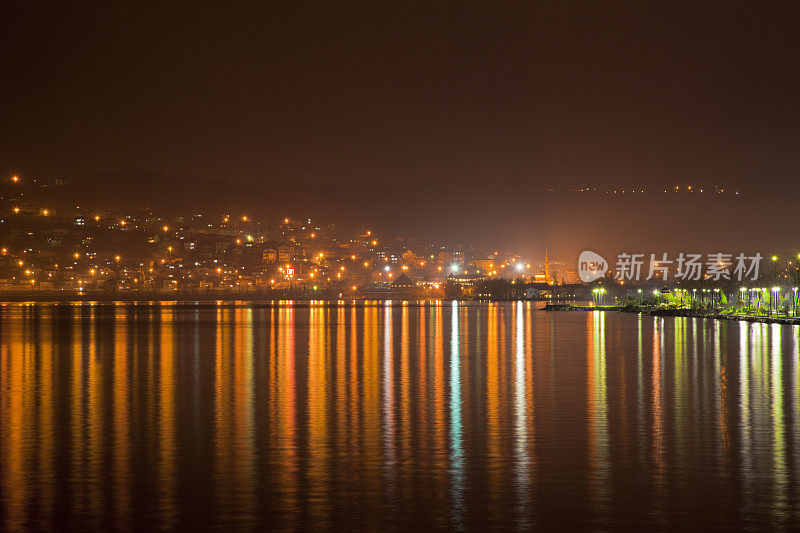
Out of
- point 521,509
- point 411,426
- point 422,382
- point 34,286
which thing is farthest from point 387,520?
point 34,286

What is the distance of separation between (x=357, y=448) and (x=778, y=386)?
34.7 ft

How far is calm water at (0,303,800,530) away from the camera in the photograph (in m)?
8.09

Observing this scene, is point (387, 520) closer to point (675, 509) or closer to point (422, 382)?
point (675, 509)

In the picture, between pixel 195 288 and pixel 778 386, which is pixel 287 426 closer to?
pixel 778 386

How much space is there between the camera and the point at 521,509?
8.12 m

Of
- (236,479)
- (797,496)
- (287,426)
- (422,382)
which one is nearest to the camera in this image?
(797,496)

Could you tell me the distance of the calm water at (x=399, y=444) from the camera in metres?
8.09

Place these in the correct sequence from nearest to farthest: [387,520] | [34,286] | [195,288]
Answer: [387,520], [34,286], [195,288]

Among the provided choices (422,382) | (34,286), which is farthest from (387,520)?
(34,286)

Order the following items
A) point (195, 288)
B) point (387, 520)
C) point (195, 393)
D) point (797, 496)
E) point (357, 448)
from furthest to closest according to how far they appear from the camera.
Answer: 1. point (195, 288)
2. point (195, 393)
3. point (357, 448)
4. point (797, 496)
5. point (387, 520)

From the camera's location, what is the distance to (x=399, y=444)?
11625mm

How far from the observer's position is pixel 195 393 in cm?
1730

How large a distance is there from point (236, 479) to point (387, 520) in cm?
235

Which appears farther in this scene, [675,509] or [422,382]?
[422,382]
